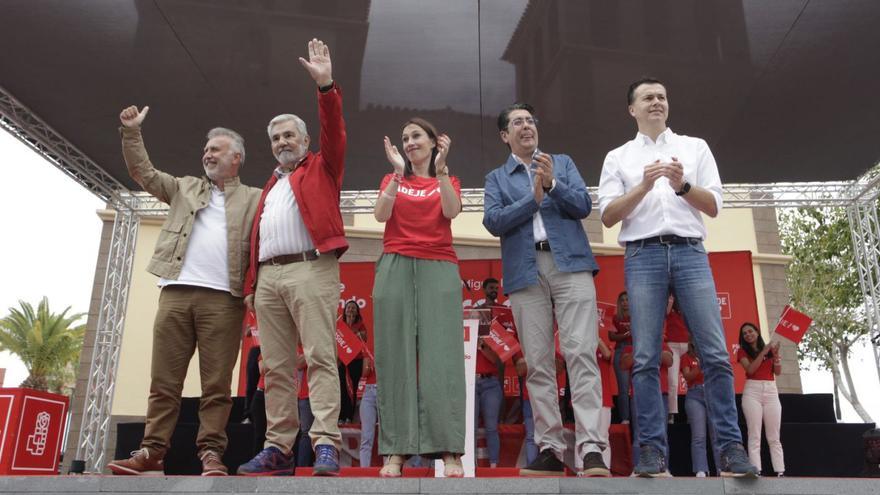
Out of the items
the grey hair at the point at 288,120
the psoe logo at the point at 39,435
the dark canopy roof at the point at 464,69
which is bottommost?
the psoe logo at the point at 39,435

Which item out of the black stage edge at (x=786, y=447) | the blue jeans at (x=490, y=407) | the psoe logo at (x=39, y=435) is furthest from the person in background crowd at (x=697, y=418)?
the psoe logo at (x=39, y=435)

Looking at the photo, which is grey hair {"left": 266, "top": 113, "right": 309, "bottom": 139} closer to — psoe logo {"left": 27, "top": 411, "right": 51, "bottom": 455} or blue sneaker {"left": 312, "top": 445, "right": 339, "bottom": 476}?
blue sneaker {"left": 312, "top": 445, "right": 339, "bottom": 476}

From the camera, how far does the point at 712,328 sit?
2746 millimetres

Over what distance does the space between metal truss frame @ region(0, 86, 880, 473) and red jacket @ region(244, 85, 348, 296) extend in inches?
163

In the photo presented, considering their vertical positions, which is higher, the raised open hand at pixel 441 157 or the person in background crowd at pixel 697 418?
the raised open hand at pixel 441 157

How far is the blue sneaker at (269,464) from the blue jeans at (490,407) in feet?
8.83

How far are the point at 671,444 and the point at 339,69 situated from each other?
416 cm

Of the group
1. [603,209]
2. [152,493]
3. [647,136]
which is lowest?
[152,493]

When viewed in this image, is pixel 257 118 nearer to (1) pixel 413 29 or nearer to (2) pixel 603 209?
(1) pixel 413 29

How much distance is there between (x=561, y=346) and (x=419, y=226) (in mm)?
823

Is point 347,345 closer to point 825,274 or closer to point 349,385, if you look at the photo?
point 349,385

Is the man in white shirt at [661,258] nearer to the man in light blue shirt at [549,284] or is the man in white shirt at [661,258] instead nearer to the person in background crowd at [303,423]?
the man in light blue shirt at [549,284]

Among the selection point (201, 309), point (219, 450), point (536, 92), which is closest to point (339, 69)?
point (536, 92)

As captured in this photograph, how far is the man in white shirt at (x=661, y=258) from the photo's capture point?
106 inches
